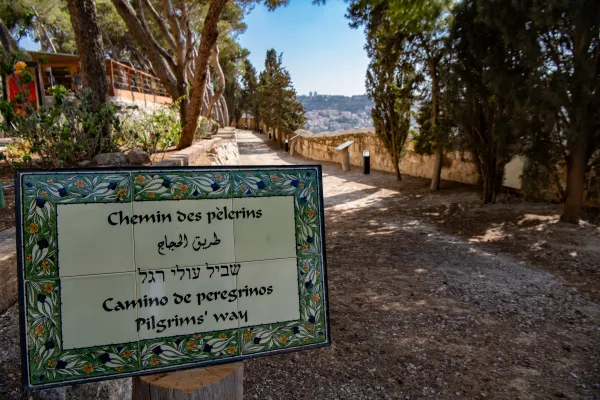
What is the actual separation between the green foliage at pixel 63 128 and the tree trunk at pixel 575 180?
5.99 meters

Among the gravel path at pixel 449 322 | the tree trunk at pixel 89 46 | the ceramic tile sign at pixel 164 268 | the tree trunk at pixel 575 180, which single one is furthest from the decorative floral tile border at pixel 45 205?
the tree trunk at pixel 575 180

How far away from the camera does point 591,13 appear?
15.0 ft

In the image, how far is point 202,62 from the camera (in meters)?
6.95

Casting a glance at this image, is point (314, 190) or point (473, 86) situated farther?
point (473, 86)

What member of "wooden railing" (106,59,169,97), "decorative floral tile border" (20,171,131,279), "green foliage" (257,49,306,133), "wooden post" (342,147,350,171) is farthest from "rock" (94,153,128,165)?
"green foliage" (257,49,306,133)

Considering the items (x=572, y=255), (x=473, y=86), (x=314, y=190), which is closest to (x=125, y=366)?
(x=314, y=190)

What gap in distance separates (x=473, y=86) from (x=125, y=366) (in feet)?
21.6

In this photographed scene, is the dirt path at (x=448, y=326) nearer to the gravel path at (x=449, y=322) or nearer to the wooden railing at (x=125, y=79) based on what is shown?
the gravel path at (x=449, y=322)

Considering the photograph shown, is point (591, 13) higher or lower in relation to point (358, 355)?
higher

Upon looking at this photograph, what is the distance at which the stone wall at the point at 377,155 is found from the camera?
28.9 feet

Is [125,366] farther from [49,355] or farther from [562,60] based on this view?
[562,60]

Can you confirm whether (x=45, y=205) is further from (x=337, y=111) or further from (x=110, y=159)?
(x=337, y=111)

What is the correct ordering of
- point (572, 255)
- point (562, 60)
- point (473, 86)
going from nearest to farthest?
point (572, 255) < point (562, 60) < point (473, 86)

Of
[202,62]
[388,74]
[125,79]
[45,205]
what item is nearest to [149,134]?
[202,62]
